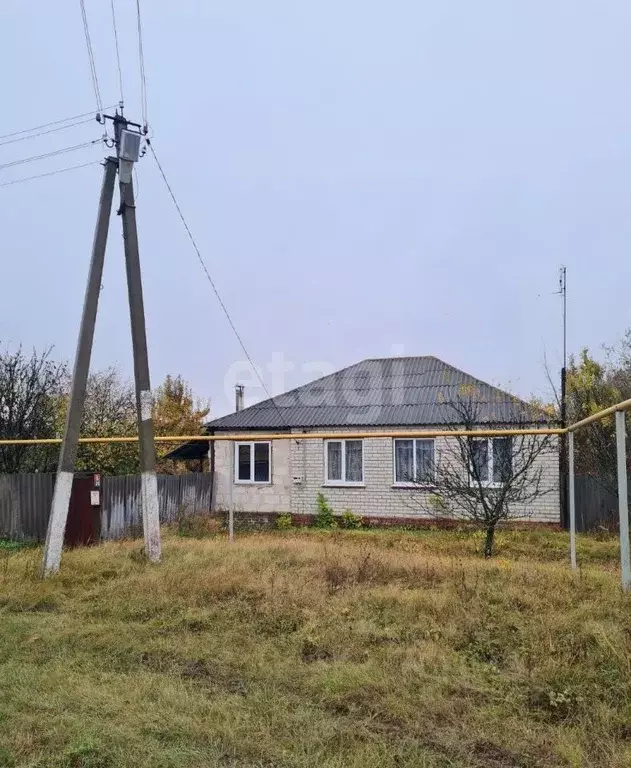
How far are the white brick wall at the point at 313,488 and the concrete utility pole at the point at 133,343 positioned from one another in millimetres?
7457

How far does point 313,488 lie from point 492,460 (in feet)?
21.1

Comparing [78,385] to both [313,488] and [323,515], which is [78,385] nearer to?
[323,515]

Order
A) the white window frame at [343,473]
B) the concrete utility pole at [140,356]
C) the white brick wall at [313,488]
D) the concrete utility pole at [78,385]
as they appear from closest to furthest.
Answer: the concrete utility pole at [78,385] < the concrete utility pole at [140,356] < the white brick wall at [313,488] < the white window frame at [343,473]

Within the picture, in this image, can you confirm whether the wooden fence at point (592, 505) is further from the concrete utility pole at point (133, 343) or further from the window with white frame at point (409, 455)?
the concrete utility pole at point (133, 343)

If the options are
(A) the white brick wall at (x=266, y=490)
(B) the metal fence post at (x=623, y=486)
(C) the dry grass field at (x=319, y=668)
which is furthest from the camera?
(A) the white brick wall at (x=266, y=490)

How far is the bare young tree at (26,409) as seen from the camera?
12.0 meters

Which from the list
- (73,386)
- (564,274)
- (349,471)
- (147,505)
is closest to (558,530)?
(349,471)

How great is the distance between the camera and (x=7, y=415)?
478 inches

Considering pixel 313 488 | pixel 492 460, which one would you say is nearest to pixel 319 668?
pixel 492 460

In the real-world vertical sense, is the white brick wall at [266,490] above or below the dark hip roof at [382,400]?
below

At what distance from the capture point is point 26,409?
484 inches

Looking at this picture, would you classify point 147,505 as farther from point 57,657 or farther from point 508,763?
point 508,763

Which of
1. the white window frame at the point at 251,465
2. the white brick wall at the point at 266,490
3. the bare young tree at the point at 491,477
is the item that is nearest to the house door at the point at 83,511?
the bare young tree at the point at 491,477

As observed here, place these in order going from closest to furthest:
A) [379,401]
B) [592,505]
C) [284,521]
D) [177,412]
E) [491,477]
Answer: [491,477] → [592,505] → [284,521] → [379,401] → [177,412]
